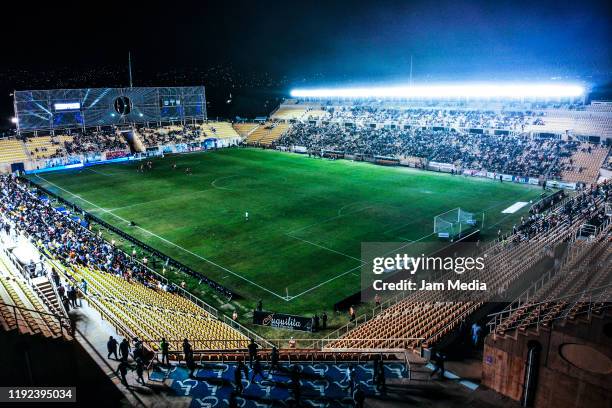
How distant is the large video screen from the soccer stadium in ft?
1.12

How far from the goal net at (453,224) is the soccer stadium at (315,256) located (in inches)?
10.1

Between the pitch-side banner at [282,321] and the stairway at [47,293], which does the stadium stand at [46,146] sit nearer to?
the stairway at [47,293]

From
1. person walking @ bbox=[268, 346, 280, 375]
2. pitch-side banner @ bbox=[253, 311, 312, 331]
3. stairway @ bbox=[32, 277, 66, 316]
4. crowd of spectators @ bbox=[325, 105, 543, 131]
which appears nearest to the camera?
person walking @ bbox=[268, 346, 280, 375]

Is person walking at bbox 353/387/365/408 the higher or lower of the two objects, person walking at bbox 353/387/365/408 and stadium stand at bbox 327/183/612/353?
the higher

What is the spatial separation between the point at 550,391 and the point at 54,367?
43.6ft

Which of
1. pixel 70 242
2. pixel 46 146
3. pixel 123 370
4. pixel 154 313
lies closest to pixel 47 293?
pixel 154 313

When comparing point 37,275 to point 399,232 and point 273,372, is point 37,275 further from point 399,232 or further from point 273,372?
point 399,232

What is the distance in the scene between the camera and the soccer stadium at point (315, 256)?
12.7 m

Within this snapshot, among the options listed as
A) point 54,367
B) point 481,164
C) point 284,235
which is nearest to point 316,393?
point 54,367

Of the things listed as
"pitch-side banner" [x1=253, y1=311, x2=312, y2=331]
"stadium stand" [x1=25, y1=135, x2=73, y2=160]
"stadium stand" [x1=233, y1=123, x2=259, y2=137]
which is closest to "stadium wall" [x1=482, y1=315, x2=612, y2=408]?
"pitch-side banner" [x1=253, y1=311, x2=312, y2=331]

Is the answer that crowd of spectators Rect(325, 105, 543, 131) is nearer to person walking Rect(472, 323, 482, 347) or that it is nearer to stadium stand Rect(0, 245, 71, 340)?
person walking Rect(472, 323, 482, 347)

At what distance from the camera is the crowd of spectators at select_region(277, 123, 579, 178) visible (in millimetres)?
56250

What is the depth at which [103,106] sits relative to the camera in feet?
249

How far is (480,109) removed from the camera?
7575 cm
